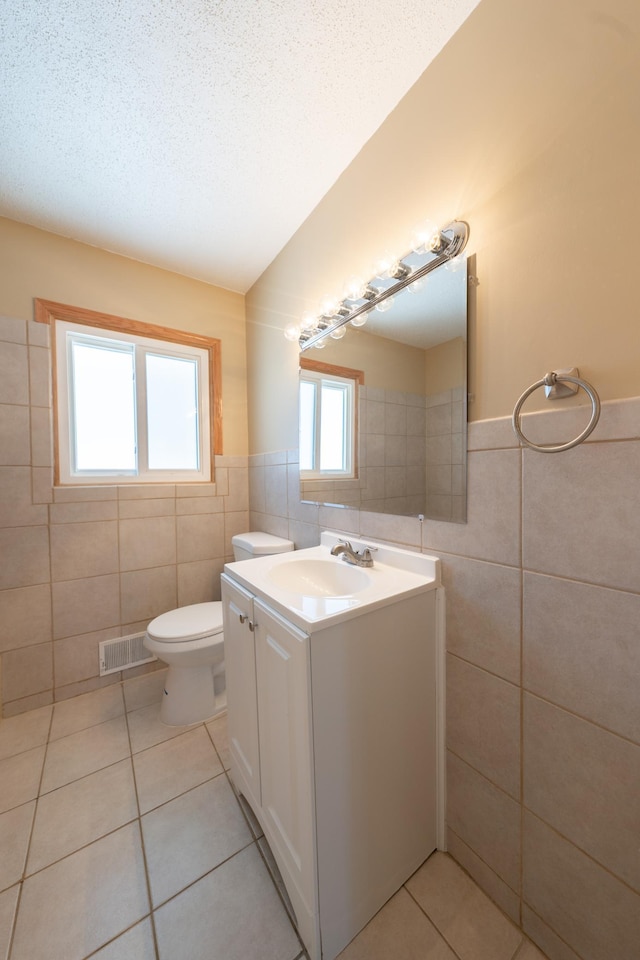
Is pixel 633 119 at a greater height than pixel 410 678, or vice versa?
pixel 633 119

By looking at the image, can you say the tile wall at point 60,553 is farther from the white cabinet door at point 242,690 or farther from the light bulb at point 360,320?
the light bulb at point 360,320

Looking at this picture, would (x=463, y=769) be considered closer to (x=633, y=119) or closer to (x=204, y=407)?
(x=633, y=119)

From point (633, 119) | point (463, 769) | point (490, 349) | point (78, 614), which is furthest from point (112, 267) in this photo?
point (463, 769)

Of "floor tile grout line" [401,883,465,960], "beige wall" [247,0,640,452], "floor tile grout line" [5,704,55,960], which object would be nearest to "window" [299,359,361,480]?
"beige wall" [247,0,640,452]

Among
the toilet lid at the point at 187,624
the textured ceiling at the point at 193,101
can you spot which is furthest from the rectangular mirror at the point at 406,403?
the toilet lid at the point at 187,624

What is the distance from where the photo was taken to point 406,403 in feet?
3.80

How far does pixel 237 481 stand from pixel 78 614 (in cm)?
112

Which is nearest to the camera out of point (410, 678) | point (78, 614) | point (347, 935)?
point (347, 935)

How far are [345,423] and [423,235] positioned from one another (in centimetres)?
68

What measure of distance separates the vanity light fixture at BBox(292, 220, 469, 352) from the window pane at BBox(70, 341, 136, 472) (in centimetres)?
104

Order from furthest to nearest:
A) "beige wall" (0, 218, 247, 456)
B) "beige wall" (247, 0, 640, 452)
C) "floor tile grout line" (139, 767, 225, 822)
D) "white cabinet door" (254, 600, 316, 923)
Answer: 1. "beige wall" (0, 218, 247, 456)
2. "floor tile grout line" (139, 767, 225, 822)
3. "white cabinet door" (254, 600, 316, 923)
4. "beige wall" (247, 0, 640, 452)

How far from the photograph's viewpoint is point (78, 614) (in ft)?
5.82

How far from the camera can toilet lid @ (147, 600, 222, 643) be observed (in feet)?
5.01

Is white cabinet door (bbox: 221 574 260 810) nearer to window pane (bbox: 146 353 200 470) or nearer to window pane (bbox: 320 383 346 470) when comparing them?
window pane (bbox: 320 383 346 470)
